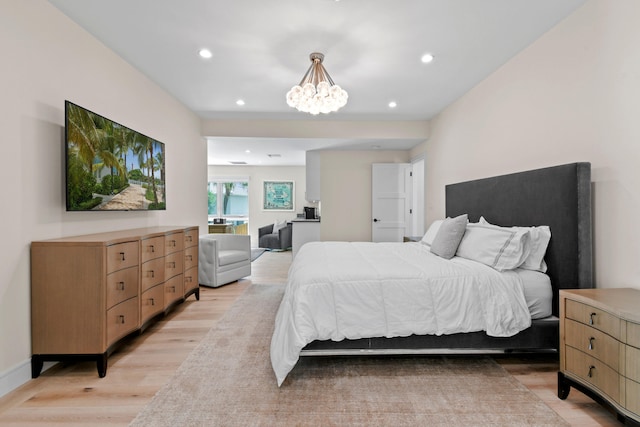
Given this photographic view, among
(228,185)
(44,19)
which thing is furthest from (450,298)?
(228,185)

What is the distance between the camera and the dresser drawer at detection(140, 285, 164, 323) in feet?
7.86

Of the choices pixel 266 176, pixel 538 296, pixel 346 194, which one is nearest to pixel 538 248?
pixel 538 296

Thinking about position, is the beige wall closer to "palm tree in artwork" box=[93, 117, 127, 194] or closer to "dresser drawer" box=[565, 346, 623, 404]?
"palm tree in artwork" box=[93, 117, 127, 194]

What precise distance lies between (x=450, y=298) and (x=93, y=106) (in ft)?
10.5

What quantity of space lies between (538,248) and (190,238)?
3336mm

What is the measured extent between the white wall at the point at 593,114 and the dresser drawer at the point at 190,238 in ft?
11.2

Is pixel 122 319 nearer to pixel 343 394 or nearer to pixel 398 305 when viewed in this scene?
pixel 343 394

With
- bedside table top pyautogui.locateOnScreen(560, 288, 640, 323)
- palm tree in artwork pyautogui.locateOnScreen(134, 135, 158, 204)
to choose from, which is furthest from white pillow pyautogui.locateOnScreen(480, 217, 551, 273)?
palm tree in artwork pyautogui.locateOnScreen(134, 135, 158, 204)

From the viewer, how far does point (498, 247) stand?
7.32ft

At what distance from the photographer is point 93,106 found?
2477mm

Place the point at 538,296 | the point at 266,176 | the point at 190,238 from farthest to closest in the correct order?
1. the point at 266,176
2. the point at 190,238
3. the point at 538,296

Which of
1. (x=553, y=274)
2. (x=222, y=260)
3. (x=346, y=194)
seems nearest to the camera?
(x=553, y=274)

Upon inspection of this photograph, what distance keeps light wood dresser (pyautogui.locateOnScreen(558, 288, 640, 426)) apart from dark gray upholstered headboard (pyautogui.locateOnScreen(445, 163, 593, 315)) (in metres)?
0.31

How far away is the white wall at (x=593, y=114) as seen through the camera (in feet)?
5.81
